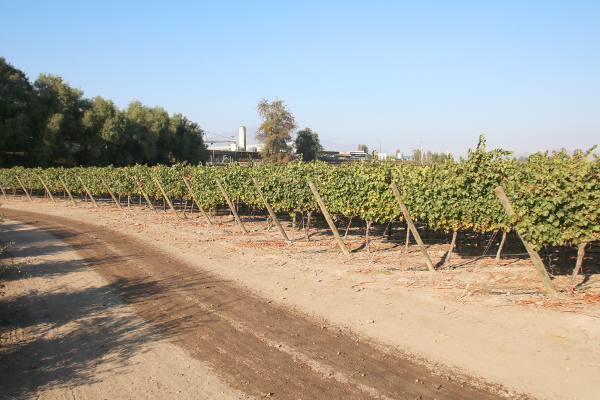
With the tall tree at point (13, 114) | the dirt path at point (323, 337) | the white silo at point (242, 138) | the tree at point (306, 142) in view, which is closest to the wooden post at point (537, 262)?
the dirt path at point (323, 337)

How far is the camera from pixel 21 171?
114 feet

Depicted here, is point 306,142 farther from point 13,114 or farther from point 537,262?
point 537,262

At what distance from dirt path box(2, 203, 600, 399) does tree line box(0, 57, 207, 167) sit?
3536 centimetres

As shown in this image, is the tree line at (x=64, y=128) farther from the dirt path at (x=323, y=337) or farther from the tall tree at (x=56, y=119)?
the dirt path at (x=323, y=337)

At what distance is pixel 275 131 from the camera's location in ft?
188

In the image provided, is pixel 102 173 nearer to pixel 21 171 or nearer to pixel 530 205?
pixel 21 171

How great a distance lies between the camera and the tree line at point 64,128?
1610 inches

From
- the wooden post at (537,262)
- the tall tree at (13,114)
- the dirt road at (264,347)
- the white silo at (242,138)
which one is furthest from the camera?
the white silo at (242,138)

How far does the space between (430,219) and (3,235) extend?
53.0 ft

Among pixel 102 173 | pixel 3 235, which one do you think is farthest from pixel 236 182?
pixel 102 173

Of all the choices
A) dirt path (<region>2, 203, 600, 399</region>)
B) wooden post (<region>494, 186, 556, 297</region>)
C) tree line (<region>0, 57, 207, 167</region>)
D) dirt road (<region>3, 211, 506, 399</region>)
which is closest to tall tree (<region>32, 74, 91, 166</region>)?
tree line (<region>0, 57, 207, 167</region>)

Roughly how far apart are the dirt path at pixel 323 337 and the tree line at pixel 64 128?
35.4 meters

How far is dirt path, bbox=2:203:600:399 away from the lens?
15.5 ft

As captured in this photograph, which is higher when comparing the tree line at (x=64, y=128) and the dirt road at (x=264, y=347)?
the tree line at (x=64, y=128)
